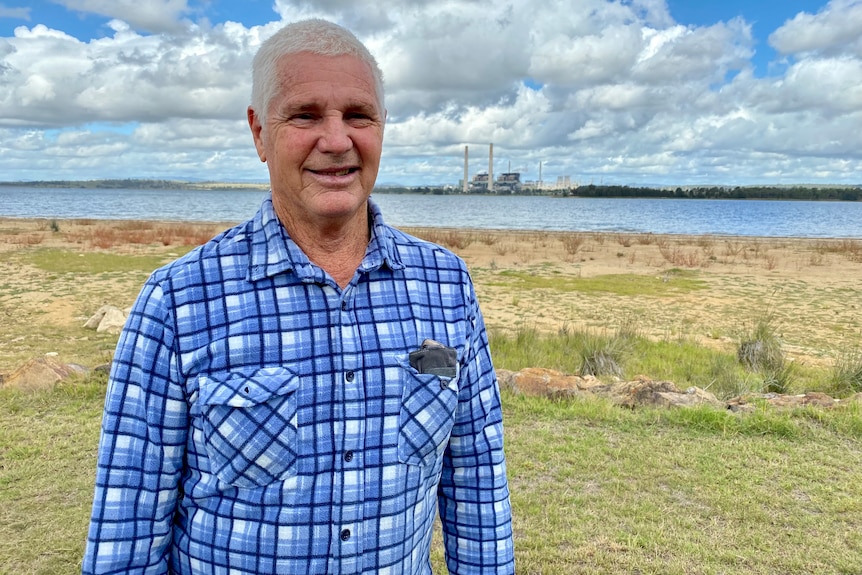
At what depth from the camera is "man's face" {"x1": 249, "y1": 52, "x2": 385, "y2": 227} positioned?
139cm

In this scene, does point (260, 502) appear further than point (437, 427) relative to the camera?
No

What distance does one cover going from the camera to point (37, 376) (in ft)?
18.7

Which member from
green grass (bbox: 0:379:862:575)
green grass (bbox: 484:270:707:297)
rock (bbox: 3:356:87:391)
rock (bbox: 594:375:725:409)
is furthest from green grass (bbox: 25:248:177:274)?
rock (bbox: 594:375:725:409)

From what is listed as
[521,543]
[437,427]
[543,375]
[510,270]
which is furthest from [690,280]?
[437,427]

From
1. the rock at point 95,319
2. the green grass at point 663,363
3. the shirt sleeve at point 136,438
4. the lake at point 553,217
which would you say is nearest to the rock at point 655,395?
the green grass at point 663,363

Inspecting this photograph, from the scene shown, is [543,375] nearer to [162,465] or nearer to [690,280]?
[162,465]

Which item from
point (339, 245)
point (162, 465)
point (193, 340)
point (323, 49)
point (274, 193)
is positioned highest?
point (323, 49)

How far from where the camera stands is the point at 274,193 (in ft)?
4.93

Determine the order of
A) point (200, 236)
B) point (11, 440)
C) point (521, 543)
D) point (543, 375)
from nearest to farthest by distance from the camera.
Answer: point (521, 543) < point (11, 440) < point (543, 375) < point (200, 236)

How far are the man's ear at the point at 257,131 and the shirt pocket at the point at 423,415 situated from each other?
602mm

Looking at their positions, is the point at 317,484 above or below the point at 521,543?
above

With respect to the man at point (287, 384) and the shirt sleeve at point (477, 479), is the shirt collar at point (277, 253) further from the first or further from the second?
the shirt sleeve at point (477, 479)

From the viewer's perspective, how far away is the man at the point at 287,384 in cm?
134

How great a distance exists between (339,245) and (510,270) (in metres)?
16.9
